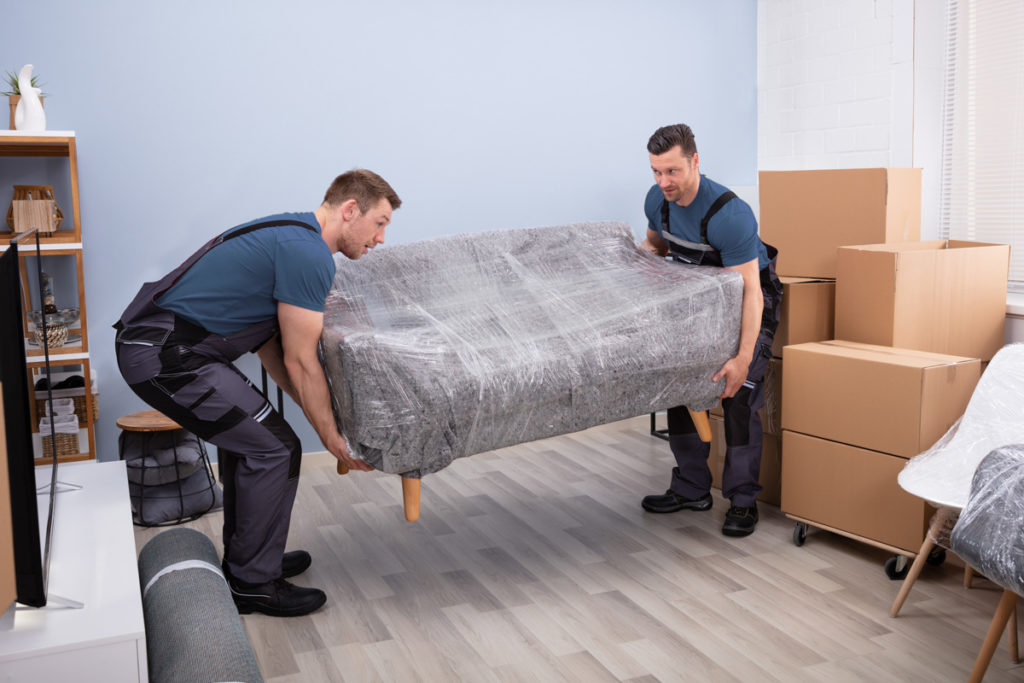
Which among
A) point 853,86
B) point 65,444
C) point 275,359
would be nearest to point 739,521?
point 275,359

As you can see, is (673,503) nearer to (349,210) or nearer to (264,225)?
(349,210)

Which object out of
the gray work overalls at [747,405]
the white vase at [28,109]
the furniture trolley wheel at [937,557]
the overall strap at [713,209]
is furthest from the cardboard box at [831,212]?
the white vase at [28,109]

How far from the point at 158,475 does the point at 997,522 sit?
269cm

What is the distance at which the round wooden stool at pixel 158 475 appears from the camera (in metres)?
3.22

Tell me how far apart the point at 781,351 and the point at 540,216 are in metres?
1.49

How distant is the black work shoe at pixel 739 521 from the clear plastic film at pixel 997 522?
1.06 m

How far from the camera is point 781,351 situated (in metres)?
3.14

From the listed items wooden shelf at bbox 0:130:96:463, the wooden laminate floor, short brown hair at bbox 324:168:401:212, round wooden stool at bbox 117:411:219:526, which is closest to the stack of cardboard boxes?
the wooden laminate floor

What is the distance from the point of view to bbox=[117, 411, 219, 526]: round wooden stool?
Result: 3.22 metres

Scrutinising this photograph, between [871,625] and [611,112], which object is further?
[611,112]

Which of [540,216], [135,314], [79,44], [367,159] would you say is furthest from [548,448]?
[79,44]

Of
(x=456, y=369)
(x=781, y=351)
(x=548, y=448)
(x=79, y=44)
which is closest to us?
(x=456, y=369)

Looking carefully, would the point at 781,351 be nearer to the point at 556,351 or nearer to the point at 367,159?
the point at 556,351

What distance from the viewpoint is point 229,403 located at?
2.39 m
